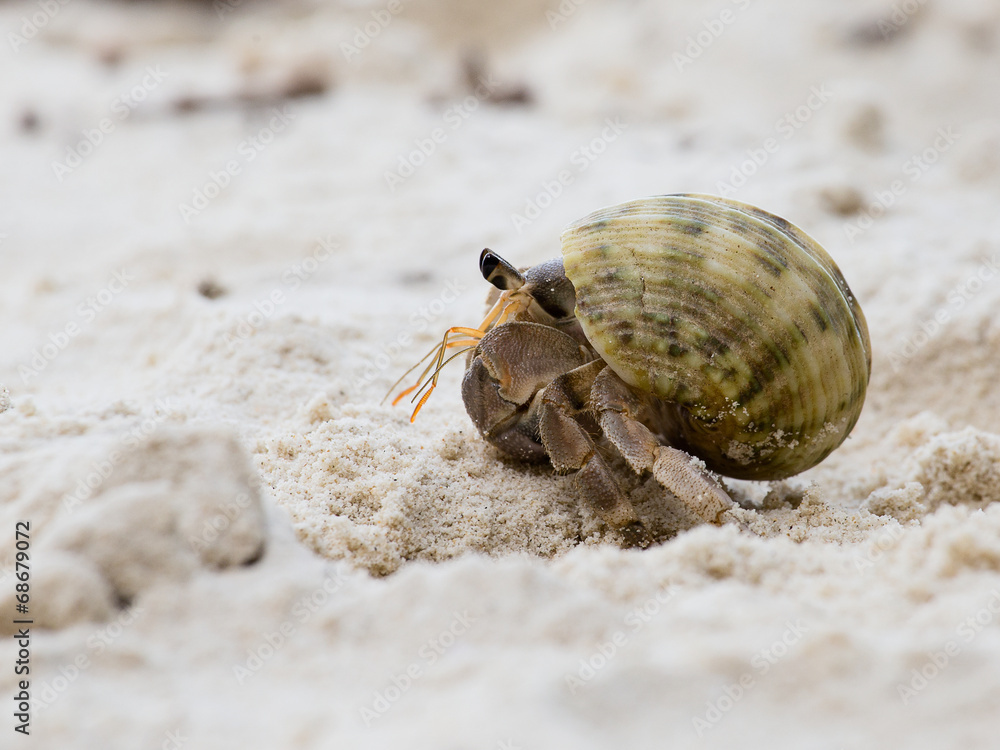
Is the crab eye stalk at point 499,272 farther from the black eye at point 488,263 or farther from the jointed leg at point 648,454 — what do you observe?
the jointed leg at point 648,454

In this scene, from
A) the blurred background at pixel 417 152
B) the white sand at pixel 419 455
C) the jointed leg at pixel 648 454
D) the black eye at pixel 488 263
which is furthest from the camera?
the blurred background at pixel 417 152

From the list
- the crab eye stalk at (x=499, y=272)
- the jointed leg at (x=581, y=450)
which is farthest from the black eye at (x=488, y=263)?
the jointed leg at (x=581, y=450)

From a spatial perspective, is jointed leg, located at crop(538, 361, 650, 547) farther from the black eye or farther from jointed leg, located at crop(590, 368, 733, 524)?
the black eye

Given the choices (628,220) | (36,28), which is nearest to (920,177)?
(628,220)

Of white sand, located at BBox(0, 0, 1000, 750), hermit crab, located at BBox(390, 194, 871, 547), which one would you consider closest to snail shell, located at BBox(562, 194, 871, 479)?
hermit crab, located at BBox(390, 194, 871, 547)

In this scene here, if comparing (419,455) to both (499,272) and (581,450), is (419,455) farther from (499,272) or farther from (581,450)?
(499,272)

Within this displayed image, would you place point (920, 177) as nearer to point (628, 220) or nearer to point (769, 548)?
point (628, 220)

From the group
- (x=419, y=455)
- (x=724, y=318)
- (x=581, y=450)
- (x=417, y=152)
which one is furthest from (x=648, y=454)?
(x=417, y=152)
